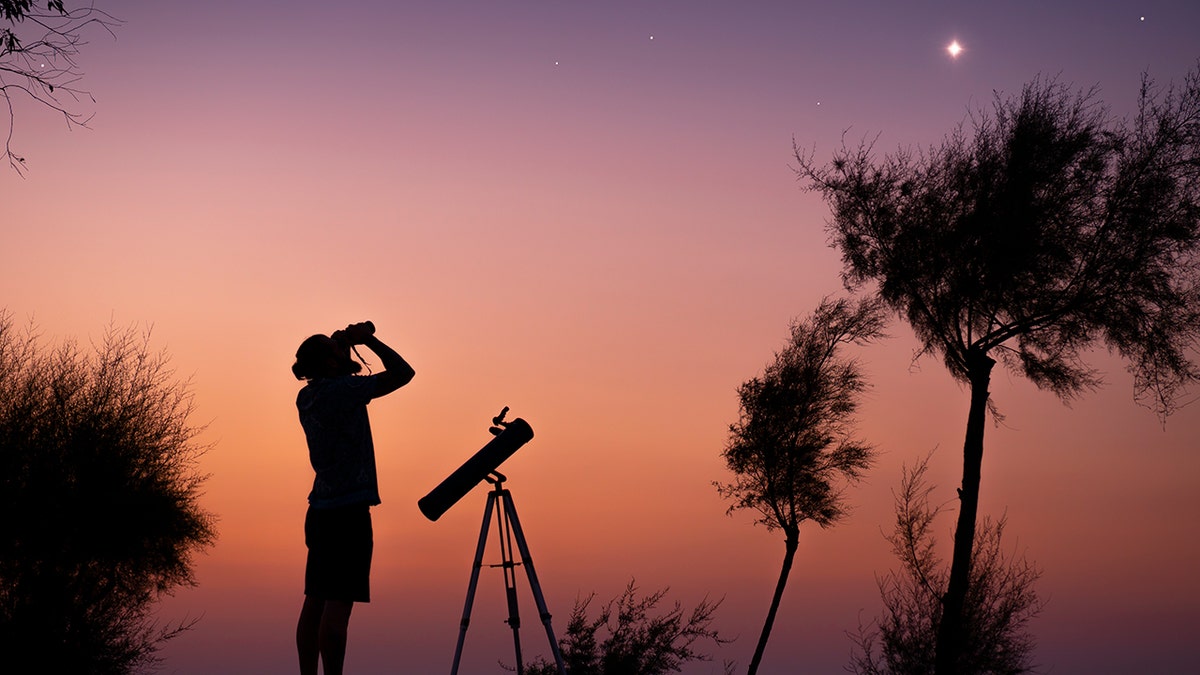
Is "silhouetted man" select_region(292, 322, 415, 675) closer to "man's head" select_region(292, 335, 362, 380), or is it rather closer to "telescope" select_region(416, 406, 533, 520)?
"man's head" select_region(292, 335, 362, 380)

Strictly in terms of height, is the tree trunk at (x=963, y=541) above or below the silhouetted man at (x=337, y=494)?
above

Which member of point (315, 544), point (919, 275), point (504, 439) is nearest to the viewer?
point (315, 544)

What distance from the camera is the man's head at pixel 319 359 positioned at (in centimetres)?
714

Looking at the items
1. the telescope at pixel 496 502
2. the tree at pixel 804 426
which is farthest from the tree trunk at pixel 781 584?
the telescope at pixel 496 502

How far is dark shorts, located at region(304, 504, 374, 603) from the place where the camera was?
675cm

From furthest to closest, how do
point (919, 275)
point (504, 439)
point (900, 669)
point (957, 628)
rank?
1. point (900, 669)
2. point (919, 275)
3. point (957, 628)
4. point (504, 439)

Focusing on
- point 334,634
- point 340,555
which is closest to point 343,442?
point 340,555

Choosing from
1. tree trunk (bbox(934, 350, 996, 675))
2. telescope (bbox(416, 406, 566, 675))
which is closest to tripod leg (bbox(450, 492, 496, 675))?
telescope (bbox(416, 406, 566, 675))

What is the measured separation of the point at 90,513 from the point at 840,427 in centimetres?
1831

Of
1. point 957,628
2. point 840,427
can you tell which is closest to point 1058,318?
point 957,628

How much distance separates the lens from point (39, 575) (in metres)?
23.8

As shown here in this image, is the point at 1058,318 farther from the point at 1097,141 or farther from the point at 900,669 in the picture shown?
the point at 900,669

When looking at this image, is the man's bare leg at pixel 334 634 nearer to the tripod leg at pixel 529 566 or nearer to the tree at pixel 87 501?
the tripod leg at pixel 529 566

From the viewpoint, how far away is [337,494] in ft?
22.6
